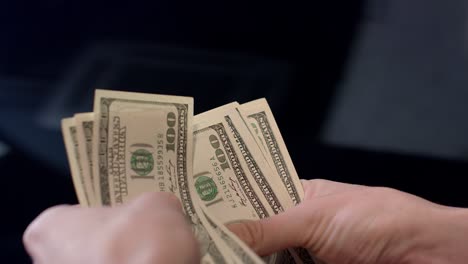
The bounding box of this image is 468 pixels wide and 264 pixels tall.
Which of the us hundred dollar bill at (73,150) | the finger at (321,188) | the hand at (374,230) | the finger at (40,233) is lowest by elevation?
the hand at (374,230)

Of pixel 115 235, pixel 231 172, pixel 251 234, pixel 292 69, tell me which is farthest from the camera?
pixel 292 69

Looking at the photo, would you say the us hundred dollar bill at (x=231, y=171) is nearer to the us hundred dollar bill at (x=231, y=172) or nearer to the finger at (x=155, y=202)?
the us hundred dollar bill at (x=231, y=172)

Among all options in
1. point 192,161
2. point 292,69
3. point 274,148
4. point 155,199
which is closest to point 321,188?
point 274,148

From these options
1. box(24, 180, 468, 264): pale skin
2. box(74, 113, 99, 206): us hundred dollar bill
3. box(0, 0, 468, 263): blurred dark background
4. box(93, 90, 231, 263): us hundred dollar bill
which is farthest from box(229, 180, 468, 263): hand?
box(0, 0, 468, 263): blurred dark background

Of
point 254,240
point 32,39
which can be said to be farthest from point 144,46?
point 254,240

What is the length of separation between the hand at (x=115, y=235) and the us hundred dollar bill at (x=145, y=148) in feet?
0.31

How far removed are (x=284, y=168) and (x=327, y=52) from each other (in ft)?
2.72

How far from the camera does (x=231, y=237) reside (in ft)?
2.06

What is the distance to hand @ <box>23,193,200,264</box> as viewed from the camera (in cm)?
50

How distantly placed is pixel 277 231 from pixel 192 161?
156 millimetres

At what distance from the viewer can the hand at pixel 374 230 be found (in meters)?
0.70

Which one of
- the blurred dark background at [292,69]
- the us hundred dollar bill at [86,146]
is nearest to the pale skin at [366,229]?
the us hundred dollar bill at [86,146]

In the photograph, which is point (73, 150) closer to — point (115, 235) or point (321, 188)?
point (115, 235)

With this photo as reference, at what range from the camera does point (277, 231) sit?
679mm
